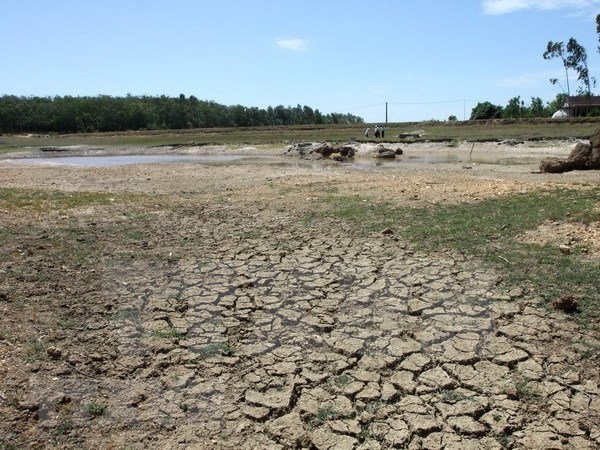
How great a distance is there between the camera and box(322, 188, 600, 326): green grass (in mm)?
6637

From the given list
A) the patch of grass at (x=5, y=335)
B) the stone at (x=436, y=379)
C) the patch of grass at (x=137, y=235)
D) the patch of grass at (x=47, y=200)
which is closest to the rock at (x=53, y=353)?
the patch of grass at (x=5, y=335)

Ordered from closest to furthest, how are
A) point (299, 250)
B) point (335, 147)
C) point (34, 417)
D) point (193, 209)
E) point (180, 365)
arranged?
point (34, 417), point (180, 365), point (299, 250), point (193, 209), point (335, 147)

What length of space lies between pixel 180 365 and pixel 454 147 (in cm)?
3560

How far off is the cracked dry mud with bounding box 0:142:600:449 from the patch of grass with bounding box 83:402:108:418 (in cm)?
2

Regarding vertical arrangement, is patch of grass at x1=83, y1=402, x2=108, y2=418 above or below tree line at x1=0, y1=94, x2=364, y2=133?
below

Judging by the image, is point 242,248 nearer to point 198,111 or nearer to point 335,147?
point 335,147

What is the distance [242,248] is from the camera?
877 centimetres

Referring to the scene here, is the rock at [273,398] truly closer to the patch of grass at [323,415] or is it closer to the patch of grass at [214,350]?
the patch of grass at [323,415]

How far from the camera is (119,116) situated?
318ft

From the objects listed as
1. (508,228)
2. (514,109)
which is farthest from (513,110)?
(508,228)

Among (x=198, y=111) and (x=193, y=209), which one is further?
(x=198, y=111)

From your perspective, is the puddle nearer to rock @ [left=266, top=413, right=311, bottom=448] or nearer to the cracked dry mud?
the cracked dry mud

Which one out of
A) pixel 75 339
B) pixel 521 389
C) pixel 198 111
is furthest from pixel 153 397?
pixel 198 111

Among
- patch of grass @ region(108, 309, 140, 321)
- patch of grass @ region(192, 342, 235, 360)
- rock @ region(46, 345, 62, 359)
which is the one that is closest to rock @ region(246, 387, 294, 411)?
patch of grass @ region(192, 342, 235, 360)
